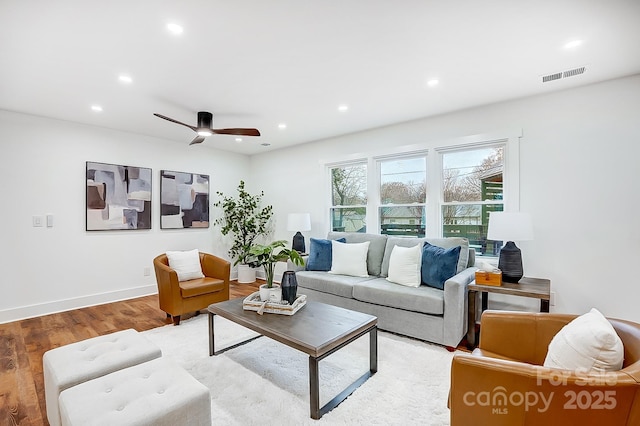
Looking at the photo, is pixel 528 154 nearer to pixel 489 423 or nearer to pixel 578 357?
pixel 578 357

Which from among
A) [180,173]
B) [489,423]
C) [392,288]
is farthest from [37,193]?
[489,423]

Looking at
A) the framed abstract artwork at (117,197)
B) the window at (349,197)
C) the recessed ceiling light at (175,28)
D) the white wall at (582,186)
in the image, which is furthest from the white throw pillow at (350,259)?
the framed abstract artwork at (117,197)

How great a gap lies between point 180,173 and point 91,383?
413 cm

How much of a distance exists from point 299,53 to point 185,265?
115 inches

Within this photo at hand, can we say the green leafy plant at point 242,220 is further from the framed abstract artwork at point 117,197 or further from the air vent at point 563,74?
the air vent at point 563,74

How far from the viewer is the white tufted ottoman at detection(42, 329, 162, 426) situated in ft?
5.23

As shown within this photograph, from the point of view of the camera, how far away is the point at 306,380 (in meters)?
2.26

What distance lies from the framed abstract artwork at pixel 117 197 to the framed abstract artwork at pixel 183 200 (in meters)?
0.25

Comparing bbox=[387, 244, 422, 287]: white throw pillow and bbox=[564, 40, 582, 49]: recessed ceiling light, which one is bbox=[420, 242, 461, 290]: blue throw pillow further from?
bbox=[564, 40, 582, 49]: recessed ceiling light

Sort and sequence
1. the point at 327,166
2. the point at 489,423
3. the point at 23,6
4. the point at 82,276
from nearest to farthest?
the point at 489,423
the point at 23,6
the point at 82,276
the point at 327,166

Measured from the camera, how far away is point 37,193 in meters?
3.80

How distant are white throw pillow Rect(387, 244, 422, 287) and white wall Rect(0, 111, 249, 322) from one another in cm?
382

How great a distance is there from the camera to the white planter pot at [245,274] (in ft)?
18.2

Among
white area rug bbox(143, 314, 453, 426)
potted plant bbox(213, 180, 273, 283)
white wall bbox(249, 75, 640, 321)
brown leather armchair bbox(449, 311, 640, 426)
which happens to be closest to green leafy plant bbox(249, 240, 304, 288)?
white area rug bbox(143, 314, 453, 426)
